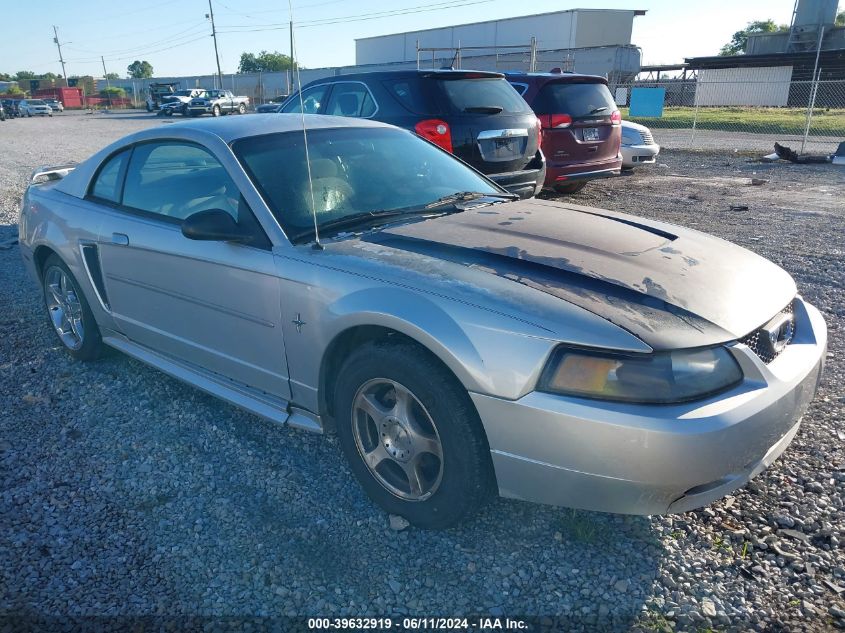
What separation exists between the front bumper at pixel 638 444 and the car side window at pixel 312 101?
6648 millimetres

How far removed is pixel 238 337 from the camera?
10.0 ft

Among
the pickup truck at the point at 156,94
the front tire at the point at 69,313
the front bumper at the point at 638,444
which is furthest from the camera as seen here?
the pickup truck at the point at 156,94

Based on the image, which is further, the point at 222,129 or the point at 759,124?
the point at 759,124

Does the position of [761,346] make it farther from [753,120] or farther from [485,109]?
[753,120]

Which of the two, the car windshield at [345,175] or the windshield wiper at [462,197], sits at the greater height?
the car windshield at [345,175]

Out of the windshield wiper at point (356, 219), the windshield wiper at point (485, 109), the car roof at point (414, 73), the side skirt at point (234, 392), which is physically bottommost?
the side skirt at point (234, 392)

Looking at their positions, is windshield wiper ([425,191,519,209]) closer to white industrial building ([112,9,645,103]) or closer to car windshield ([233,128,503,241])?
car windshield ([233,128,503,241])

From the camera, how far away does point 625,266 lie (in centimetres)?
261

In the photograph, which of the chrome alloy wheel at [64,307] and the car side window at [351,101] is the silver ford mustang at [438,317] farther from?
the car side window at [351,101]

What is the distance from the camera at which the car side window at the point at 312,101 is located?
315 inches

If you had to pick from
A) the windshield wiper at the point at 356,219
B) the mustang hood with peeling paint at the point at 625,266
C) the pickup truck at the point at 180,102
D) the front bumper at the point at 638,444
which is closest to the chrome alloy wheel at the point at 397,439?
the front bumper at the point at 638,444

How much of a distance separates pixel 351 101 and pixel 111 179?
4.21 m

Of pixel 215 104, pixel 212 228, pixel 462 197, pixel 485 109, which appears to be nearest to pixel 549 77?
pixel 485 109

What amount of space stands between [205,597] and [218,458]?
0.95 metres
